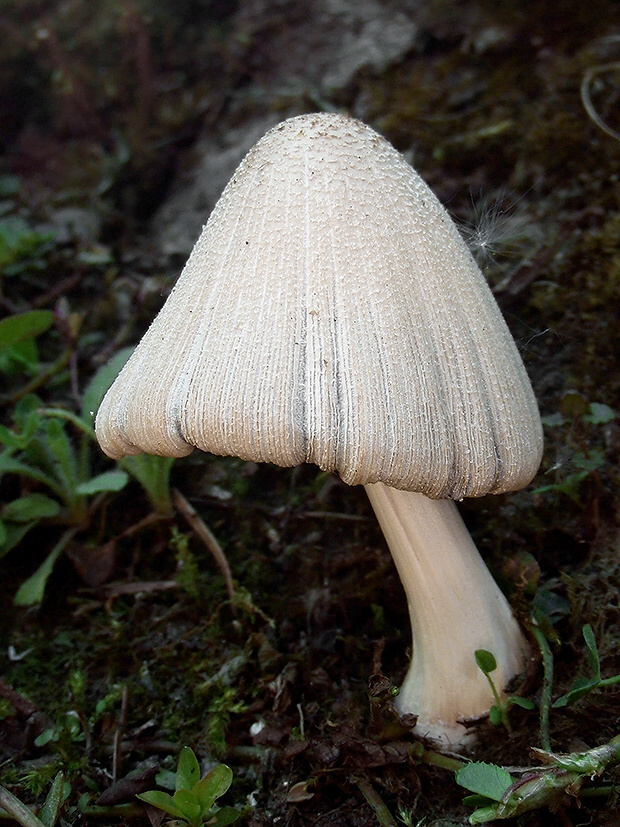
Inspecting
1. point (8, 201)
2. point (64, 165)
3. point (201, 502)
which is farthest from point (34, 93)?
point (201, 502)

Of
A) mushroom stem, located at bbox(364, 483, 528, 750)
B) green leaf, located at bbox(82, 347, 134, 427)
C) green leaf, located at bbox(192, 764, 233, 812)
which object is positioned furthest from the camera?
green leaf, located at bbox(82, 347, 134, 427)

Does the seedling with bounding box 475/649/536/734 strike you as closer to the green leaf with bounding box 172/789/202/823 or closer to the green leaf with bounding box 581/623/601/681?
the green leaf with bounding box 581/623/601/681

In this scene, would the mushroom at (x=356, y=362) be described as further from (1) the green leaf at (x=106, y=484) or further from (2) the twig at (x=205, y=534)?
(2) the twig at (x=205, y=534)

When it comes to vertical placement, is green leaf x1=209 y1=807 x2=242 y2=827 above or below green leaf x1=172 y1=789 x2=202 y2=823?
below

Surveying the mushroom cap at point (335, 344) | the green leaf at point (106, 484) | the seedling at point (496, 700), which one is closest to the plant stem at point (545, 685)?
the seedling at point (496, 700)

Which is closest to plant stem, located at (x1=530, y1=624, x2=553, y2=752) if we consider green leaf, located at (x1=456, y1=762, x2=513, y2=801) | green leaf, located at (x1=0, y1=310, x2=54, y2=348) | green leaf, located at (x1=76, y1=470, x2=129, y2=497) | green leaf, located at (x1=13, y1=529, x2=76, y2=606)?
green leaf, located at (x1=456, y1=762, x2=513, y2=801)

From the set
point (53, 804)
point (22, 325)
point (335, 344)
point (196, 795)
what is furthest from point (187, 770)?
point (22, 325)

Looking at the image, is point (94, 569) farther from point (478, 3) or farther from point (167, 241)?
point (478, 3)
